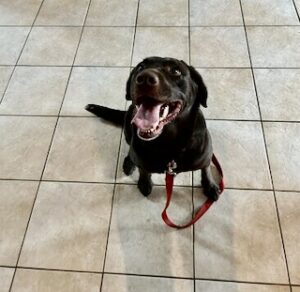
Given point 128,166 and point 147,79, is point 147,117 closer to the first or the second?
point 147,79

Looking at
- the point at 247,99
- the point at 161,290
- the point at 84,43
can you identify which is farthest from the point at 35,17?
the point at 161,290

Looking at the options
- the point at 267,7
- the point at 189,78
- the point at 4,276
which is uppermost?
the point at 189,78

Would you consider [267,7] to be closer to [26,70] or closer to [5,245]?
[26,70]

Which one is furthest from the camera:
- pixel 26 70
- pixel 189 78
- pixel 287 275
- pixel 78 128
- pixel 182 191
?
pixel 26 70

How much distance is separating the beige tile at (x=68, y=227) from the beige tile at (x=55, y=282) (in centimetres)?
3

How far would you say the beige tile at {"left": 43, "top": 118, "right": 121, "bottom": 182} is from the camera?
1808 millimetres

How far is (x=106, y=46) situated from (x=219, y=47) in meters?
0.78

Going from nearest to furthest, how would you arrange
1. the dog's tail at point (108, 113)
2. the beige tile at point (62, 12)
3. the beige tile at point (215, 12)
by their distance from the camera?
the dog's tail at point (108, 113) < the beige tile at point (215, 12) < the beige tile at point (62, 12)

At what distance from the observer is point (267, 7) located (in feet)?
8.33

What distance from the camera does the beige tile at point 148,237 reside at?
1505 mm

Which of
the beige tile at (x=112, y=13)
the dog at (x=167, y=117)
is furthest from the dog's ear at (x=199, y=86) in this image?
the beige tile at (x=112, y=13)

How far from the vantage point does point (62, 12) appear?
265 centimetres

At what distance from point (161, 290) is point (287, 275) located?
541mm

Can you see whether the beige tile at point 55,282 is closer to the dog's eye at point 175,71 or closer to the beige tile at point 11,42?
the dog's eye at point 175,71
